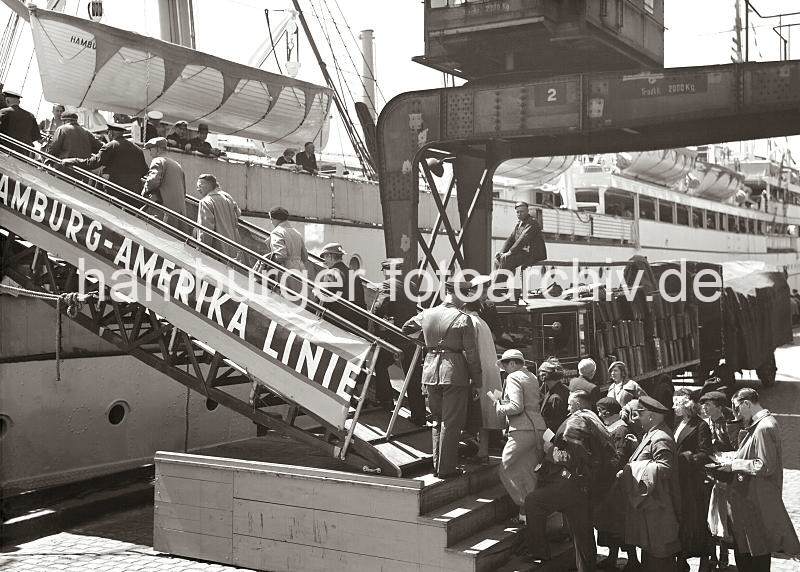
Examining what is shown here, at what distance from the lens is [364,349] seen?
8320 millimetres

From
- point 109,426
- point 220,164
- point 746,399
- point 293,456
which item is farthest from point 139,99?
point 746,399

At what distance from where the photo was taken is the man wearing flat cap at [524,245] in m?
12.4

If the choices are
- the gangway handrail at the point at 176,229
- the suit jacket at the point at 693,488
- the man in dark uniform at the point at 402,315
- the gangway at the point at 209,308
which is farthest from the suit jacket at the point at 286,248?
the suit jacket at the point at 693,488

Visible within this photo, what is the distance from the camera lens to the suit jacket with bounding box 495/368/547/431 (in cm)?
802

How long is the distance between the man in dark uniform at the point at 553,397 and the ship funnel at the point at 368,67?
96.3 feet

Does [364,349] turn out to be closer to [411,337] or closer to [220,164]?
[411,337]

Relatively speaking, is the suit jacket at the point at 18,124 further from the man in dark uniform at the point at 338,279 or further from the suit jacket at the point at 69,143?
the man in dark uniform at the point at 338,279

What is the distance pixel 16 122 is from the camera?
36.5ft

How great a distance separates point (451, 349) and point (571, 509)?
1.74 metres

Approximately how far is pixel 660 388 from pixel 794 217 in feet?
238

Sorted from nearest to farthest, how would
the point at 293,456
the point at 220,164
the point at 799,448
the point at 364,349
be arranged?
the point at 364,349, the point at 293,456, the point at 799,448, the point at 220,164

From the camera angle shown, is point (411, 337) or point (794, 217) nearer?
point (411, 337)

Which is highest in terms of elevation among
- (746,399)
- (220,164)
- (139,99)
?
(139,99)

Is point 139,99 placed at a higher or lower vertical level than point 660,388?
higher
